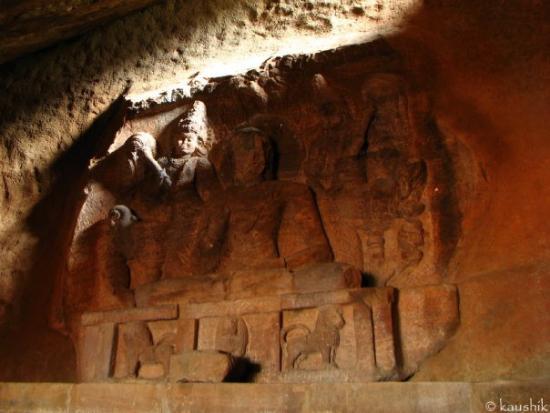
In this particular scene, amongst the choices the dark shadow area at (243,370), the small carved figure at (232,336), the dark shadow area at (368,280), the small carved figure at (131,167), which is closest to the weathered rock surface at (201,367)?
the dark shadow area at (243,370)

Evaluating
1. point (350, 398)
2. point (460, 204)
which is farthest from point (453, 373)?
point (460, 204)

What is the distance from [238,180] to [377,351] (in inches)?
61.8

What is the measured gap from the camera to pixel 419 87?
12.2 ft

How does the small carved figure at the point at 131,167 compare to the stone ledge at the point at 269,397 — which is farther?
the small carved figure at the point at 131,167

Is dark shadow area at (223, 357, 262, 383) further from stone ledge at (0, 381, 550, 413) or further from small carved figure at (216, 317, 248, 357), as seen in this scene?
stone ledge at (0, 381, 550, 413)

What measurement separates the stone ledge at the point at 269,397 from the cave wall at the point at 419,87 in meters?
0.45

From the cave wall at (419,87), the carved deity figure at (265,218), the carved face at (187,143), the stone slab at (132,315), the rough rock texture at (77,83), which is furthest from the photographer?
the rough rock texture at (77,83)

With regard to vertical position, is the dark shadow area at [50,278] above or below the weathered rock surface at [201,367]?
above

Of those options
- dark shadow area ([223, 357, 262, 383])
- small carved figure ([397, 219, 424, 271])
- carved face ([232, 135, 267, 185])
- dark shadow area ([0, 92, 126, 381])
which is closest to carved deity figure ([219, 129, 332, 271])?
carved face ([232, 135, 267, 185])

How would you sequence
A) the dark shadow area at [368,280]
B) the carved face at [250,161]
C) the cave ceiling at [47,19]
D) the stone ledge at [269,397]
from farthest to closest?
the cave ceiling at [47,19], the carved face at [250,161], the dark shadow area at [368,280], the stone ledge at [269,397]

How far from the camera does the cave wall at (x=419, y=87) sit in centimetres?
314

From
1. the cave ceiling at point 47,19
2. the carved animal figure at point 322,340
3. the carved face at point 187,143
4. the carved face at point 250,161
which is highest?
the cave ceiling at point 47,19

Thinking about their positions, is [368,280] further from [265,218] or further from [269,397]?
[269,397]

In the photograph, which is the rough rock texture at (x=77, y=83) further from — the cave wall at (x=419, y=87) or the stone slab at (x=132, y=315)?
the stone slab at (x=132, y=315)
